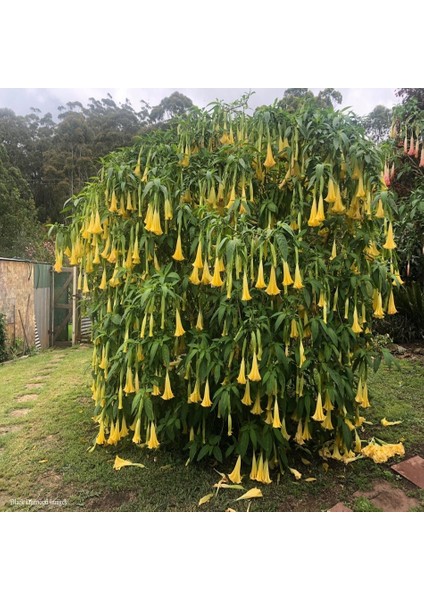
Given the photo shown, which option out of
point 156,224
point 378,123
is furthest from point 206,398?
point 378,123

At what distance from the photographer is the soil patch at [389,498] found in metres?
1.85

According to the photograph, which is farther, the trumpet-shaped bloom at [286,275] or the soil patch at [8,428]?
the soil patch at [8,428]

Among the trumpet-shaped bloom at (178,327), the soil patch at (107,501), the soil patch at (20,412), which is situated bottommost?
the soil patch at (107,501)

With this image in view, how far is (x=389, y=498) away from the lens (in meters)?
1.88

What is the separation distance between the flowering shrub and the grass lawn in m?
0.10

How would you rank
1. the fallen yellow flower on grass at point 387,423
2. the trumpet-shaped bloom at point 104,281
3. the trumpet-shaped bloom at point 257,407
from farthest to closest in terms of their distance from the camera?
the fallen yellow flower on grass at point 387,423 < the trumpet-shaped bloom at point 104,281 < the trumpet-shaped bloom at point 257,407

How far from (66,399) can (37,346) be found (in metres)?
0.34

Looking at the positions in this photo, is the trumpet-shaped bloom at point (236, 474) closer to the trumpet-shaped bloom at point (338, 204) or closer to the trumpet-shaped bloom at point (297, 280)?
the trumpet-shaped bloom at point (297, 280)

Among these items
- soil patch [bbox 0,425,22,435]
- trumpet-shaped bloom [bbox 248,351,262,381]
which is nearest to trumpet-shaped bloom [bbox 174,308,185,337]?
trumpet-shaped bloom [bbox 248,351,262,381]

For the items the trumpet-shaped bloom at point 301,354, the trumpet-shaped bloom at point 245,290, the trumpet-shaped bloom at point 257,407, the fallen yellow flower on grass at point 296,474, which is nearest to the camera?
the trumpet-shaped bloom at point 245,290

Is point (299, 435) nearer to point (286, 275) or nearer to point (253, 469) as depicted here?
point (253, 469)

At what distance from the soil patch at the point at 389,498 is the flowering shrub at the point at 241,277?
0.21 metres

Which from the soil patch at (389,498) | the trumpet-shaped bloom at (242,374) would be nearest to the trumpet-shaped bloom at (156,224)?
the trumpet-shaped bloom at (242,374)

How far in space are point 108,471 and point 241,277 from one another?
1.04 meters
